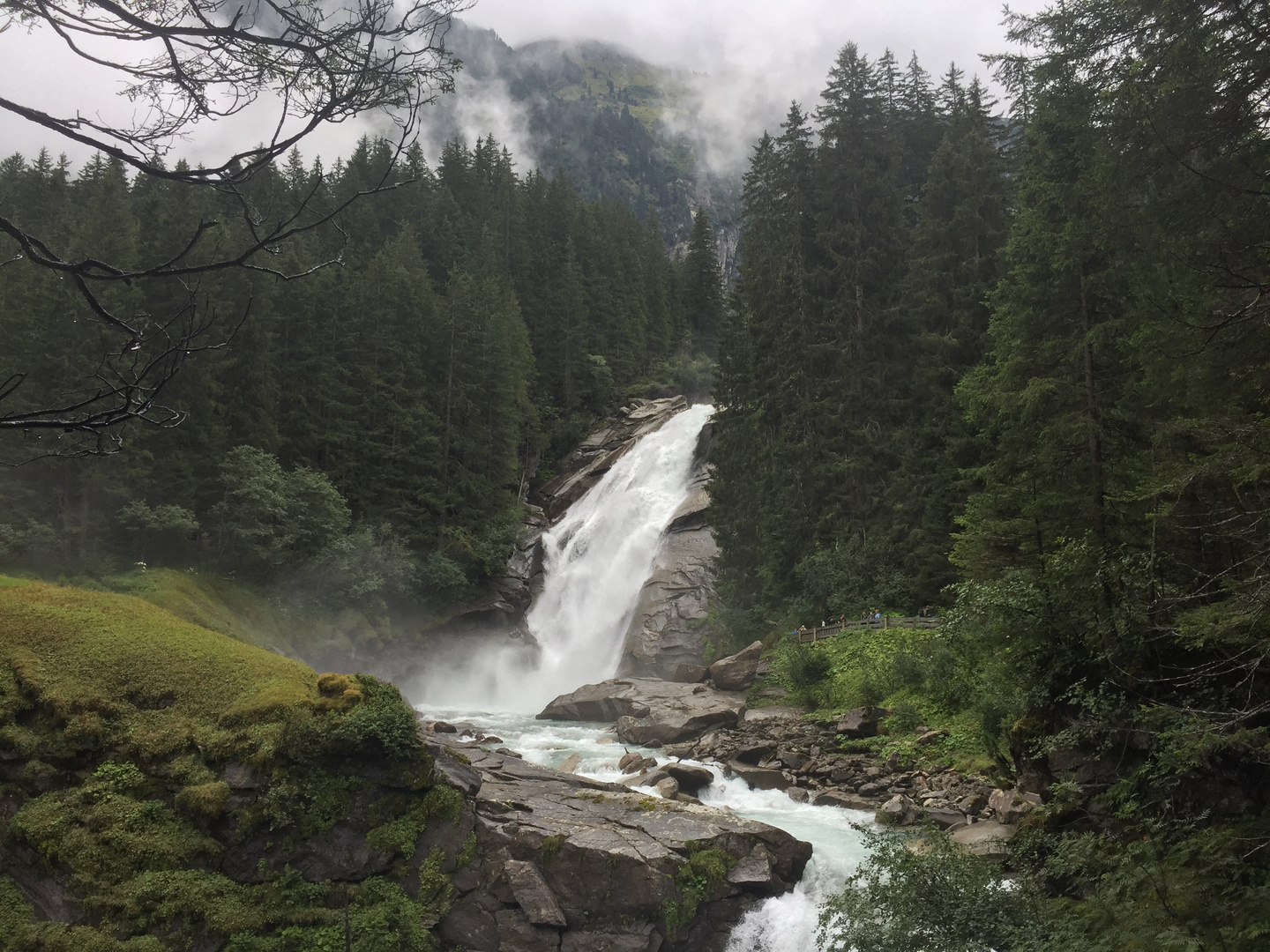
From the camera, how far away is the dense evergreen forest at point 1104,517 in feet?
24.9

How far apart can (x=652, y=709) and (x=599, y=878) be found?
1118 cm

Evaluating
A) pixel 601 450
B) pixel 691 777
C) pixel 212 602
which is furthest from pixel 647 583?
pixel 691 777

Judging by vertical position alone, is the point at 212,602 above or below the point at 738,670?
above

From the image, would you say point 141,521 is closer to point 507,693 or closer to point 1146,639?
point 507,693

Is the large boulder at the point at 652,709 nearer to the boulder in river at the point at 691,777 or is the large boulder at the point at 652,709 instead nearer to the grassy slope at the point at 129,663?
the boulder in river at the point at 691,777

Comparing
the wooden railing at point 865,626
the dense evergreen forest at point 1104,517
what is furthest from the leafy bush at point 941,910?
the wooden railing at point 865,626

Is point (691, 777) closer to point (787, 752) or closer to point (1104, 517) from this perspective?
point (787, 752)

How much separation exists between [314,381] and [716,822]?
28508mm

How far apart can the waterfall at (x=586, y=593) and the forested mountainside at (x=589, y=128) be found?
101m

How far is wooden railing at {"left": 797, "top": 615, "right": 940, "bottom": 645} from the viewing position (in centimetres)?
2048

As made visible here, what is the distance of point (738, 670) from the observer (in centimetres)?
2395

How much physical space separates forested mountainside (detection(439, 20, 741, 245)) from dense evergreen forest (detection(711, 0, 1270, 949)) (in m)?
119

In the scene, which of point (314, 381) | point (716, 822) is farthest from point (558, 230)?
point (716, 822)

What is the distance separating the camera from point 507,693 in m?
32.7
